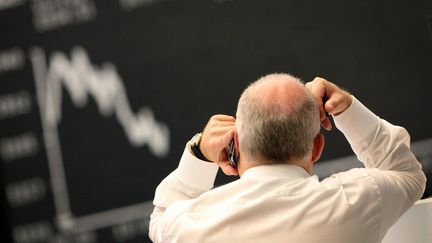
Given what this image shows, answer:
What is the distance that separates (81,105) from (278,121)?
1118mm

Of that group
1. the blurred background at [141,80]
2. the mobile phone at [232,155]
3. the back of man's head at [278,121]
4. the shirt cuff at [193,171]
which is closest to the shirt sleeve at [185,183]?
the shirt cuff at [193,171]

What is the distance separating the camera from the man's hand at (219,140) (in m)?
1.27

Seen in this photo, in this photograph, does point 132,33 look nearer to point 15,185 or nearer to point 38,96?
point 38,96

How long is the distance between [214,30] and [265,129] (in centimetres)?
89

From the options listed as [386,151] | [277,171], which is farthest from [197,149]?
→ [386,151]

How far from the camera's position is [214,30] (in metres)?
1.98

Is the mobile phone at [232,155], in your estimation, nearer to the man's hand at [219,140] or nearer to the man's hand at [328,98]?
the man's hand at [219,140]

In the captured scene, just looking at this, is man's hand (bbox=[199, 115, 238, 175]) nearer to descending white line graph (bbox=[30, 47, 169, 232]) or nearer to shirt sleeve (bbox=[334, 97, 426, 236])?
shirt sleeve (bbox=[334, 97, 426, 236])

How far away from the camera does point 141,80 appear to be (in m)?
2.04

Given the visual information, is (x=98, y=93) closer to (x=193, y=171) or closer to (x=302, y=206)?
(x=193, y=171)

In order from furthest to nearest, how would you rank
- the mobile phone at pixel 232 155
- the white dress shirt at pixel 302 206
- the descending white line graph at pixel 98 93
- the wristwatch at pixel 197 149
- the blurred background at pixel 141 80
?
the descending white line graph at pixel 98 93 → the blurred background at pixel 141 80 → the wristwatch at pixel 197 149 → the mobile phone at pixel 232 155 → the white dress shirt at pixel 302 206

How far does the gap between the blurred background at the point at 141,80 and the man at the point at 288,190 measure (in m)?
0.63

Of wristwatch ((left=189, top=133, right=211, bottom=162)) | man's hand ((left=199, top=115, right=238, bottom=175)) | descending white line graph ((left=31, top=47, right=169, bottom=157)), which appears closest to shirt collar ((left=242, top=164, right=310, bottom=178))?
man's hand ((left=199, top=115, right=238, bottom=175))

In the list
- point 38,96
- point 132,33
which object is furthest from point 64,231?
point 132,33
